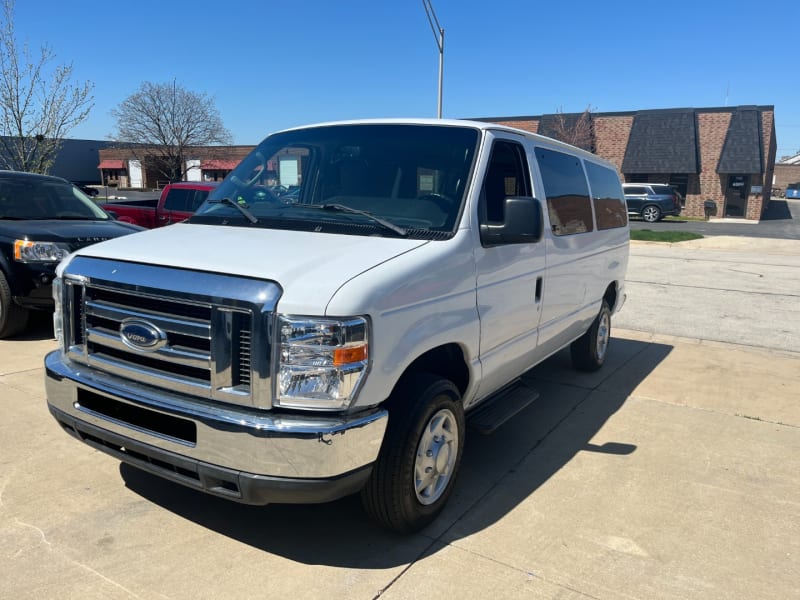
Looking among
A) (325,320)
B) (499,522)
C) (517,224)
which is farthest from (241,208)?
(499,522)

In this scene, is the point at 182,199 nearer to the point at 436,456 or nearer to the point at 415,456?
the point at 436,456

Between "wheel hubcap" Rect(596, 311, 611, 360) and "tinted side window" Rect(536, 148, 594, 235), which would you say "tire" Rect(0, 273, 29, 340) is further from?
"wheel hubcap" Rect(596, 311, 611, 360)

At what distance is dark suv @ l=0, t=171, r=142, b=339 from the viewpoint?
22.0 feet

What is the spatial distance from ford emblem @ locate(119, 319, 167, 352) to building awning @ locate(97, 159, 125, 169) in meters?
69.6

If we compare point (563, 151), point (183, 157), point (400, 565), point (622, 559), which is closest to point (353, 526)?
point (400, 565)

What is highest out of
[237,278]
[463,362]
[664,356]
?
[237,278]

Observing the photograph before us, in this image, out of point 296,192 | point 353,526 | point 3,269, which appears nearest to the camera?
point 353,526

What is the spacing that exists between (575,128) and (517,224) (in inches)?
1587

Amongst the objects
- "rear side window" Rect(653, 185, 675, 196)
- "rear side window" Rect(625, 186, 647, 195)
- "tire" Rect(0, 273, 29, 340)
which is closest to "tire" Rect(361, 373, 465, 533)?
"tire" Rect(0, 273, 29, 340)

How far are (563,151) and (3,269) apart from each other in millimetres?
5777

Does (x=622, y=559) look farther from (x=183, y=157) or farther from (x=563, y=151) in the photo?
(x=183, y=157)

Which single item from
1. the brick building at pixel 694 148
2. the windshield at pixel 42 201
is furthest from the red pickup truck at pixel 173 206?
the brick building at pixel 694 148

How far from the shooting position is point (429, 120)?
4180mm

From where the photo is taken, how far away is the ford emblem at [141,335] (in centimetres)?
298
